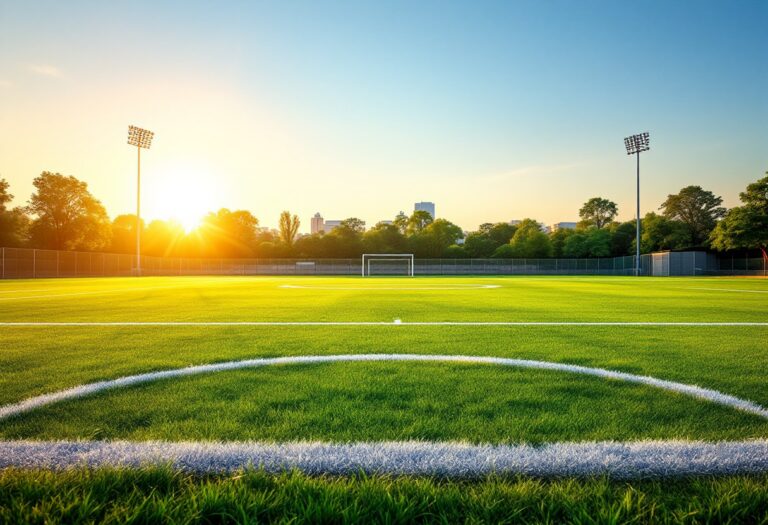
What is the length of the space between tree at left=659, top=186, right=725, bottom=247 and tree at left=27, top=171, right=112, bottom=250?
83.4 metres

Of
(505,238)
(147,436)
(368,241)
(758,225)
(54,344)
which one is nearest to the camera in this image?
(147,436)

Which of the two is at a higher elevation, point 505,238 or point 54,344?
point 505,238

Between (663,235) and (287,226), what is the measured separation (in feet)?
216

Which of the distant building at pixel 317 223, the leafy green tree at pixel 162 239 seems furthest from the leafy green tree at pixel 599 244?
the distant building at pixel 317 223

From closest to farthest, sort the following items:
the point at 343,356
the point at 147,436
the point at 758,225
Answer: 1. the point at 147,436
2. the point at 343,356
3. the point at 758,225

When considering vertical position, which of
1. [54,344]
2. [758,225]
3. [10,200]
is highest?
[10,200]

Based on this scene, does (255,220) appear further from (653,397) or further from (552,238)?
(653,397)

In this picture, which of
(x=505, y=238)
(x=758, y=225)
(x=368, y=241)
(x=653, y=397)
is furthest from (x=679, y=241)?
(x=653, y=397)

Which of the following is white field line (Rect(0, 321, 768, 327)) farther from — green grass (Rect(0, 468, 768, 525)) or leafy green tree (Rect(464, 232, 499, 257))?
leafy green tree (Rect(464, 232, 499, 257))

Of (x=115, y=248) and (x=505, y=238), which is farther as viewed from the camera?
(x=505, y=238)

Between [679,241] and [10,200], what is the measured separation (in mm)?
83778

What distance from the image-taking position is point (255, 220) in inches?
3159

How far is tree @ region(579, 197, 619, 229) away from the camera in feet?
283

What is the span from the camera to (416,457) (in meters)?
1.71
